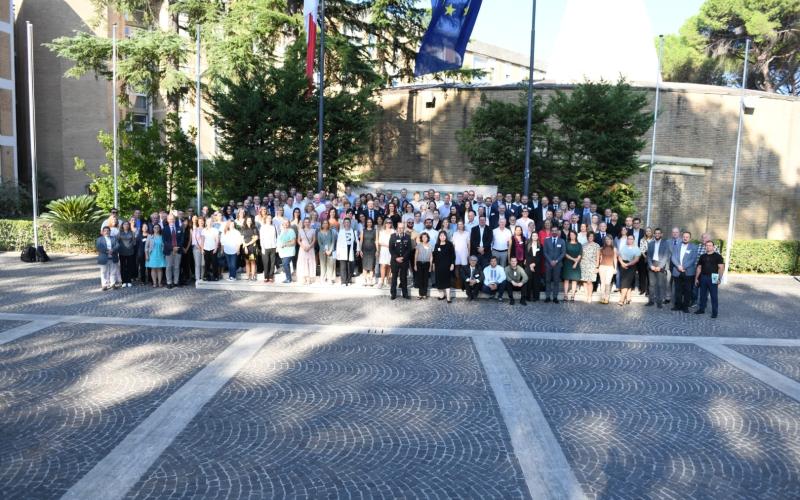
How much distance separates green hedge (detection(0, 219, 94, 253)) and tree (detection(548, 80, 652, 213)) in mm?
17202

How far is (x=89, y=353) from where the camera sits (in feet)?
31.2

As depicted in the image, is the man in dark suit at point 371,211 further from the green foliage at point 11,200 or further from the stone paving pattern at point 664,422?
the green foliage at point 11,200

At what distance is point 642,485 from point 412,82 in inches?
1067

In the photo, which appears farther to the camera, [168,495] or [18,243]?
[18,243]

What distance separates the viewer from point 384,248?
1490 centimetres

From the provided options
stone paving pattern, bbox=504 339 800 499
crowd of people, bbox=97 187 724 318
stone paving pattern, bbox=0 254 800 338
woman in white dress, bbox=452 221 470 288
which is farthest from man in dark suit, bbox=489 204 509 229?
stone paving pattern, bbox=504 339 800 499

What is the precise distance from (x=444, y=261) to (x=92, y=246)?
14.4 meters

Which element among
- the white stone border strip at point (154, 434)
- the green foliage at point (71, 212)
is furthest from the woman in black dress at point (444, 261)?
the green foliage at point (71, 212)

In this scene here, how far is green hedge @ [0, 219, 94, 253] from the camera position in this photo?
2170 cm

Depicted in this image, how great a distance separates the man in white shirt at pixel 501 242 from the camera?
14.4m

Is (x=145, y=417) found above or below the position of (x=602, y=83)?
below

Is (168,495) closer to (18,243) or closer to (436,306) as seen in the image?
(436,306)

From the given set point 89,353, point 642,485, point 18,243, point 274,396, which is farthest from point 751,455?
point 18,243

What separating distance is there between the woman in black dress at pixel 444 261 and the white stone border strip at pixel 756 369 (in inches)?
217
